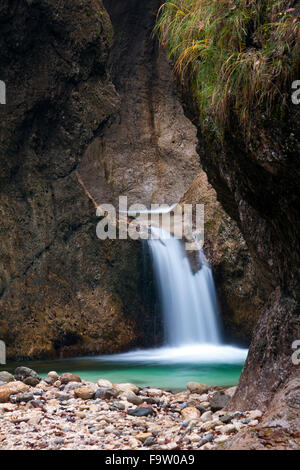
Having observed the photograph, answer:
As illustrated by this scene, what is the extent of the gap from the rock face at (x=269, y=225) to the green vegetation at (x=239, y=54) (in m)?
0.17

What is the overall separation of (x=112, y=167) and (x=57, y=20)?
22.0 feet

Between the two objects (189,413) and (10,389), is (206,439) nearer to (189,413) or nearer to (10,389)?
(189,413)

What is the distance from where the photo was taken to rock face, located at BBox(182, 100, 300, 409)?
374 cm

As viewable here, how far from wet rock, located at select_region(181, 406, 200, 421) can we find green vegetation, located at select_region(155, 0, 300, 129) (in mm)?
2728

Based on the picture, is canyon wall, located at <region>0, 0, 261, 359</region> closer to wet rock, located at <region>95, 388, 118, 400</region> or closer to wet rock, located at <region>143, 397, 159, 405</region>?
wet rock, located at <region>95, 388, 118, 400</region>

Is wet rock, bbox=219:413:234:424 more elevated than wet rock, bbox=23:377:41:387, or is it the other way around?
wet rock, bbox=219:413:234:424

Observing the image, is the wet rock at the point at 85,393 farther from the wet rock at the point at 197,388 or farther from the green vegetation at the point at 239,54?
the green vegetation at the point at 239,54

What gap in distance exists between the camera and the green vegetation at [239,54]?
3621 mm

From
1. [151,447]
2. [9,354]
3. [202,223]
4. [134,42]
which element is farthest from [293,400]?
[134,42]

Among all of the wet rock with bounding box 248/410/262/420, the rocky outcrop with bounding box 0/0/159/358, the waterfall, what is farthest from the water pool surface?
the wet rock with bounding box 248/410/262/420

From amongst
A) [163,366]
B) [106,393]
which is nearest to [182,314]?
[163,366]

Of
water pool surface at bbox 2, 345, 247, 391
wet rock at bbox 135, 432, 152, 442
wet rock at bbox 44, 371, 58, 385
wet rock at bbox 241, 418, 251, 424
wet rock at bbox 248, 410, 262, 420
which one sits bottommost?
water pool surface at bbox 2, 345, 247, 391

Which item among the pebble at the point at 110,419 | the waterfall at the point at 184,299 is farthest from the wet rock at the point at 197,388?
the waterfall at the point at 184,299

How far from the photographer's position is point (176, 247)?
12766 millimetres
